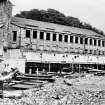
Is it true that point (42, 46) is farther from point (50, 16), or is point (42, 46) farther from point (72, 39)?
point (50, 16)

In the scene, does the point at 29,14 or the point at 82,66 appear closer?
the point at 82,66

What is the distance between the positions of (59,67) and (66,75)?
5781 mm

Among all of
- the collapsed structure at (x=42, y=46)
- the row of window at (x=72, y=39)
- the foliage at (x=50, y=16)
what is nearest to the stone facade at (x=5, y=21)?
the collapsed structure at (x=42, y=46)

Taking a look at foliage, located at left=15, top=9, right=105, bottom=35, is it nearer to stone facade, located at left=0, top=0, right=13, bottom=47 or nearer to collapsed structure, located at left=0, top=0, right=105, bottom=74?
collapsed structure, located at left=0, top=0, right=105, bottom=74

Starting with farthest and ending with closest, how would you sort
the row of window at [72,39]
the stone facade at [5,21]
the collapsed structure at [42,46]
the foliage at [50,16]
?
the foliage at [50,16], the row of window at [72,39], the stone facade at [5,21], the collapsed structure at [42,46]

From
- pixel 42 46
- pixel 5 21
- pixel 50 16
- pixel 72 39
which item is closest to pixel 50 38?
pixel 42 46

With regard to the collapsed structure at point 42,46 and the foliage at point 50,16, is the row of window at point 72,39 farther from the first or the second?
the foliage at point 50,16

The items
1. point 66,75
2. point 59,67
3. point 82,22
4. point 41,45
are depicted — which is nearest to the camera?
point 66,75

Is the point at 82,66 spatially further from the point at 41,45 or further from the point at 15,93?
the point at 15,93

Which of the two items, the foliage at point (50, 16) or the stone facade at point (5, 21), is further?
the foliage at point (50, 16)

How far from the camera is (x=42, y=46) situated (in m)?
51.2

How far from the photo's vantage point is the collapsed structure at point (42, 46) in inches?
1496

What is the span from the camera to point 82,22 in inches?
3711

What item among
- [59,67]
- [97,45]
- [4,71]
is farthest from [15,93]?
[97,45]
